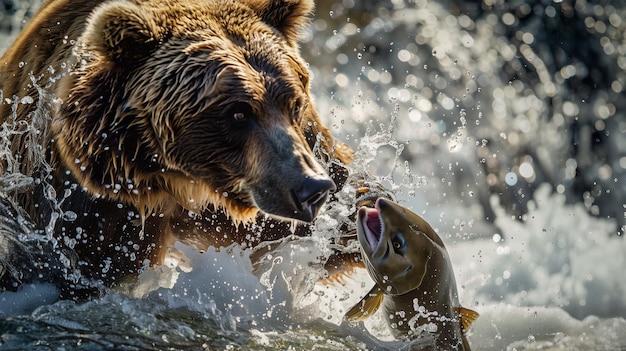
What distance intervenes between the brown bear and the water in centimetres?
49

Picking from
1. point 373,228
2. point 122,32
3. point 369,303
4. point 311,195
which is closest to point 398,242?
point 373,228

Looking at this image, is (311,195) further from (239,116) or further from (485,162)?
(485,162)

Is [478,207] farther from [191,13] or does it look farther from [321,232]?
[191,13]

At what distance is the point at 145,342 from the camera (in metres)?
3.51

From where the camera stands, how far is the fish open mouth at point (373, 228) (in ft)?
12.1

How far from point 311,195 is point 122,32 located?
1054 millimetres

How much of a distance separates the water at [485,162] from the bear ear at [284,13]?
77cm

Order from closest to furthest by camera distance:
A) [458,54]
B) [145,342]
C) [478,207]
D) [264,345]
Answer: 1. [145,342]
2. [264,345]
3. [478,207]
4. [458,54]

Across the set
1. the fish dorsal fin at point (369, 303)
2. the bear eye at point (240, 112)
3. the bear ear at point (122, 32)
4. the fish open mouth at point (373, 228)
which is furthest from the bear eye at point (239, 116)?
the fish dorsal fin at point (369, 303)

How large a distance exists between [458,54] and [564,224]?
2.24 meters

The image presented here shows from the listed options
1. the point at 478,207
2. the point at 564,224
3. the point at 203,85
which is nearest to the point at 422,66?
the point at 478,207

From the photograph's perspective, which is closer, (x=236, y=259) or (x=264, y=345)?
(x=264, y=345)

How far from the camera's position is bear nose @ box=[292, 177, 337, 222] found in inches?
135

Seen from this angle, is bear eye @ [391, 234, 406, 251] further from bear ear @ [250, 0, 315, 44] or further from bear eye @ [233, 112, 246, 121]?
bear ear @ [250, 0, 315, 44]
